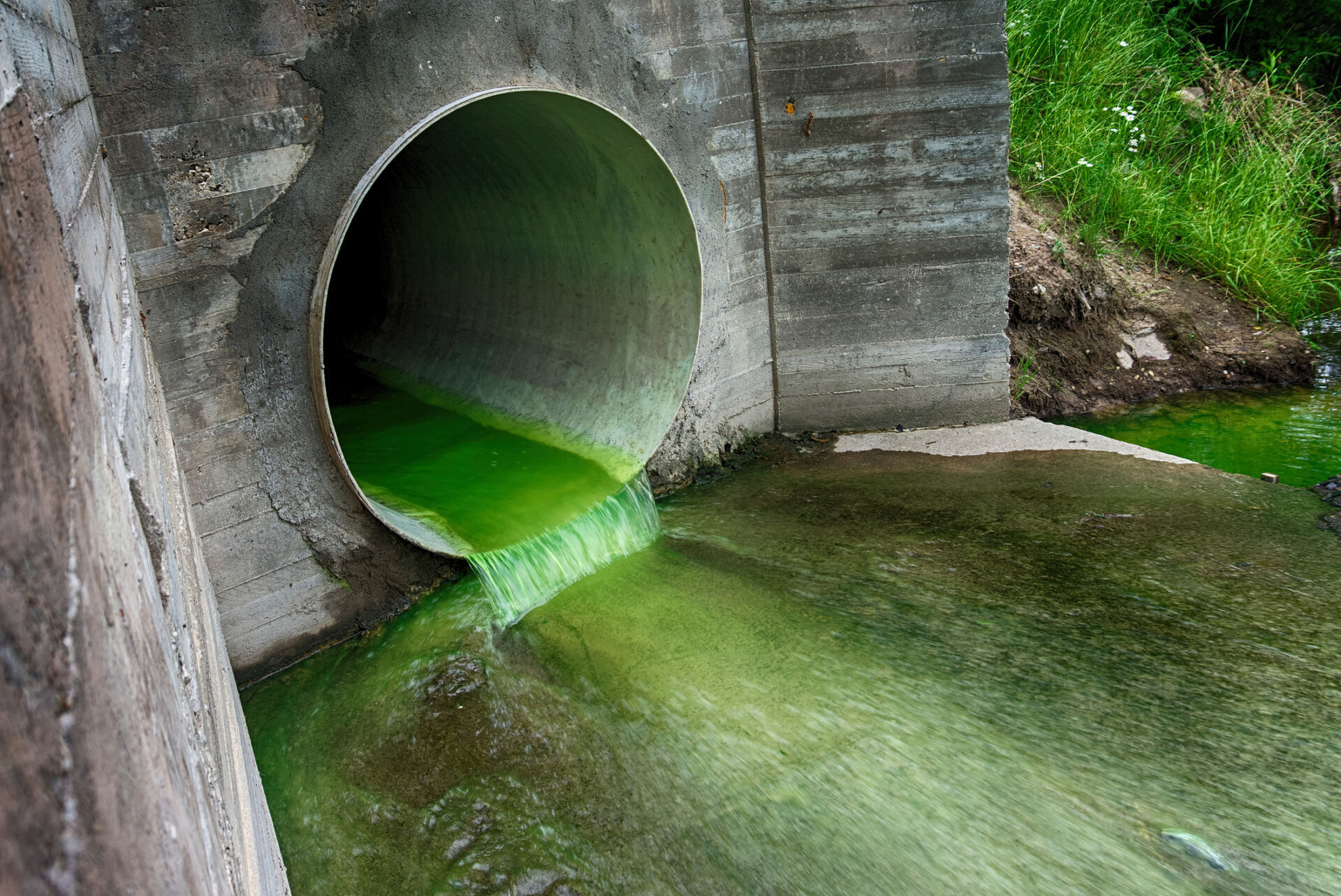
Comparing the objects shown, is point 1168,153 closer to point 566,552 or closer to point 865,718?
point 566,552

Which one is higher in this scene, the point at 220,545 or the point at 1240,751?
the point at 220,545

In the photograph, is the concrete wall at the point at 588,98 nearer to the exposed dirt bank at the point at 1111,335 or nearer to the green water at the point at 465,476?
the green water at the point at 465,476

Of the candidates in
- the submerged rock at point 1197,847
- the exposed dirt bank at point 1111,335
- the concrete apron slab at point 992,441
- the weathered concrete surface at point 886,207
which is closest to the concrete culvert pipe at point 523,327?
the weathered concrete surface at point 886,207

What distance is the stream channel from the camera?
9.39ft

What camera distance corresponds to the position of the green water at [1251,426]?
17.9 feet

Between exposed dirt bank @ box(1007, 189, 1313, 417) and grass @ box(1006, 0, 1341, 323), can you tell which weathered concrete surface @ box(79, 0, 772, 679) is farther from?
grass @ box(1006, 0, 1341, 323)

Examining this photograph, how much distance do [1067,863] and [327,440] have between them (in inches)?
116

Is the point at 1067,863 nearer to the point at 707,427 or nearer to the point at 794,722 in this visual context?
the point at 794,722

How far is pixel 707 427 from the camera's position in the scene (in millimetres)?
5418

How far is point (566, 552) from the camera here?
4.59m

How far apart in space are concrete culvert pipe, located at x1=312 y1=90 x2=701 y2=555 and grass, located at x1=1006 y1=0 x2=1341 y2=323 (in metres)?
3.58

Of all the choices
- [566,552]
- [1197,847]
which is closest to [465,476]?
[566,552]

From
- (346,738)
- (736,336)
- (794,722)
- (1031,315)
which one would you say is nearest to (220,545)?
(346,738)

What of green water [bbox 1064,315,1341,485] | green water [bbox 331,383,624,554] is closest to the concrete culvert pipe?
green water [bbox 331,383,624,554]
